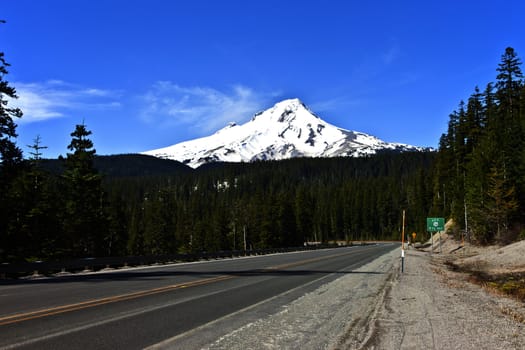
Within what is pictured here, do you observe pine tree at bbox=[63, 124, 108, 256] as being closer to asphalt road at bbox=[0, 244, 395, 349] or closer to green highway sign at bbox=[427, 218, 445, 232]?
asphalt road at bbox=[0, 244, 395, 349]

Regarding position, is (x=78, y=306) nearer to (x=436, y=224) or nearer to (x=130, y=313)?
(x=130, y=313)

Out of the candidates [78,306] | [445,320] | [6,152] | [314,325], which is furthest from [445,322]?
[6,152]

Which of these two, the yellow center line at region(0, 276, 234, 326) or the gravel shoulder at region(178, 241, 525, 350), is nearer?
the gravel shoulder at region(178, 241, 525, 350)

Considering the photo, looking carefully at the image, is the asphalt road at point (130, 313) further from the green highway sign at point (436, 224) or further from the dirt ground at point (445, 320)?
the green highway sign at point (436, 224)

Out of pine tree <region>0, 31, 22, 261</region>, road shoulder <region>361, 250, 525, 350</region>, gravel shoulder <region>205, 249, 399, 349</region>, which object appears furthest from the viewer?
pine tree <region>0, 31, 22, 261</region>

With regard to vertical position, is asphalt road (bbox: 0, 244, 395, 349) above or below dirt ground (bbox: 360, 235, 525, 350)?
above

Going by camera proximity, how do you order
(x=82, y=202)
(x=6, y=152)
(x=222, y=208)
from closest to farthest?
(x=6, y=152) → (x=82, y=202) → (x=222, y=208)

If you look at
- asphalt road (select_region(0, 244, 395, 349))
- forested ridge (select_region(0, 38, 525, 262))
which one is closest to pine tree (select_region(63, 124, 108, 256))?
forested ridge (select_region(0, 38, 525, 262))

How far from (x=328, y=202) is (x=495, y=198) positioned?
115 metres

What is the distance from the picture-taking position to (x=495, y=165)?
52719 mm

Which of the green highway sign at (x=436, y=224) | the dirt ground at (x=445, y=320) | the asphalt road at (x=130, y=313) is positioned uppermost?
the green highway sign at (x=436, y=224)

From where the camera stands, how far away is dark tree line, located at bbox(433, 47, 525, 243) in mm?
50625

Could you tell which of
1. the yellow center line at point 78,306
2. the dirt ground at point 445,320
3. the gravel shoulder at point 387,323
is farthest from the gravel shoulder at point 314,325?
the yellow center line at point 78,306

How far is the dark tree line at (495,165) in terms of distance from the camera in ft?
166
